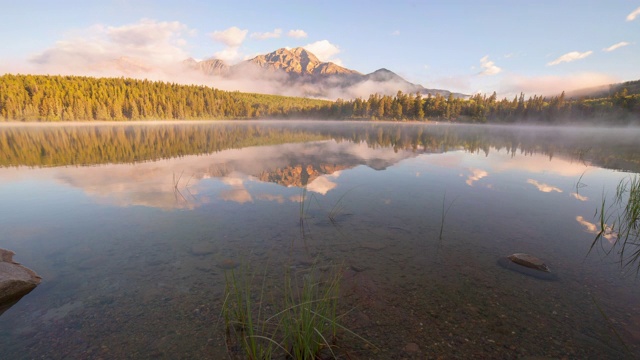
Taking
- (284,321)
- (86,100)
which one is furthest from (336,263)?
(86,100)

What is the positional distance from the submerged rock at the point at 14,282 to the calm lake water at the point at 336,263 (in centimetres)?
24

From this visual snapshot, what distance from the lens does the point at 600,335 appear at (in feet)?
19.8

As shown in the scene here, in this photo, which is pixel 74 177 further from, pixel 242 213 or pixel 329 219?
pixel 329 219

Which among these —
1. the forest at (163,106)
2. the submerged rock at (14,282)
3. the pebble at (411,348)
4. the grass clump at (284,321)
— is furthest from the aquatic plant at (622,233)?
→ the forest at (163,106)

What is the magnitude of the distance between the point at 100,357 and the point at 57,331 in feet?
5.20

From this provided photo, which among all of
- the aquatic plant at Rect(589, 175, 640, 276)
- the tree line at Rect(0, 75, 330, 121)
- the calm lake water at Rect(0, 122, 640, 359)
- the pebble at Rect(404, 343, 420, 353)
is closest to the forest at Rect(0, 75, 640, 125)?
the tree line at Rect(0, 75, 330, 121)

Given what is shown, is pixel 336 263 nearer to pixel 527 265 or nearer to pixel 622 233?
pixel 527 265

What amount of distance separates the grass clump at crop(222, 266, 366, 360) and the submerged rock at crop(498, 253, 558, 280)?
541cm

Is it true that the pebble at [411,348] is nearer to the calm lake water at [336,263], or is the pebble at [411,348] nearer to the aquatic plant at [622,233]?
the calm lake water at [336,263]

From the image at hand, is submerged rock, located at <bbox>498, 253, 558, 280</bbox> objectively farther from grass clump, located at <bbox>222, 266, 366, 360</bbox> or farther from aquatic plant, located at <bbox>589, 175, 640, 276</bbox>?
grass clump, located at <bbox>222, 266, 366, 360</bbox>

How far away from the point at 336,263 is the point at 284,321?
418 centimetres

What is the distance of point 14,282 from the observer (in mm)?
7199

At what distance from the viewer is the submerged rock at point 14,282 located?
6.95m

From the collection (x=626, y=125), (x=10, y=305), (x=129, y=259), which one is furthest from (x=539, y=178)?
(x=626, y=125)
